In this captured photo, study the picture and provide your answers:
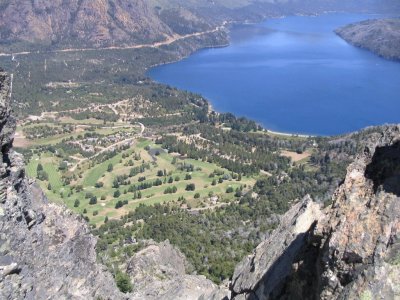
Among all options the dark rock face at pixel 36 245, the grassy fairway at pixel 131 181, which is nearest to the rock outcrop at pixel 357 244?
the dark rock face at pixel 36 245

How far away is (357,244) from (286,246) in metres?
8.86

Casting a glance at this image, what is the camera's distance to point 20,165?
16.9 metres

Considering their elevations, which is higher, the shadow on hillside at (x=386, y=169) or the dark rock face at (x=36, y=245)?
the shadow on hillside at (x=386, y=169)

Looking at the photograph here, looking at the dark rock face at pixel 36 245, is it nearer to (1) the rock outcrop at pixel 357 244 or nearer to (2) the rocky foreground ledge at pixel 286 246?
(2) the rocky foreground ledge at pixel 286 246

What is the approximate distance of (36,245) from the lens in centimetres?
1783

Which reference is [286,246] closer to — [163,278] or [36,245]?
[36,245]

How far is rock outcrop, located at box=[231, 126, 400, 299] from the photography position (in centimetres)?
1352

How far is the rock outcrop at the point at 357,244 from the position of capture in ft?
44.4

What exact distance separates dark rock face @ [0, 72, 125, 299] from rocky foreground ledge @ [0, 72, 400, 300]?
30 mm

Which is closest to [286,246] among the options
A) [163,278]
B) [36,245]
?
[36,245]

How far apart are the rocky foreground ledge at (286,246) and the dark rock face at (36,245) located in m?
0.03

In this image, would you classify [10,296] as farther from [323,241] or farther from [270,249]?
[270,249]

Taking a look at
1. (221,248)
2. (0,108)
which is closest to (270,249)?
(0,108)

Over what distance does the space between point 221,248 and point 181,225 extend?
1133cm
